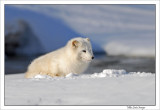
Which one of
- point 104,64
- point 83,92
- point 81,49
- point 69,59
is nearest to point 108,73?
point 81,49

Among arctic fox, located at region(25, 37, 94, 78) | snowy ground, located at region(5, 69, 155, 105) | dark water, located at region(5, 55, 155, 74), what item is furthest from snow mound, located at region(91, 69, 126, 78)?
dark water, located at region(5, 55, 155, 74)

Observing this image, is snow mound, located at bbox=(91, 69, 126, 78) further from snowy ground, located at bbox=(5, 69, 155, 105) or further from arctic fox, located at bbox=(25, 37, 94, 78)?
snowy ground, located at bbox=(5, 69, 155, 105)

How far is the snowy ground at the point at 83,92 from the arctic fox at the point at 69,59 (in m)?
1.81

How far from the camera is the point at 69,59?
27.0 ft

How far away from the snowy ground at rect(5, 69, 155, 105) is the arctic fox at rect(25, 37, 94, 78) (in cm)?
181

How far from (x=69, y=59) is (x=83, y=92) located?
118 inches

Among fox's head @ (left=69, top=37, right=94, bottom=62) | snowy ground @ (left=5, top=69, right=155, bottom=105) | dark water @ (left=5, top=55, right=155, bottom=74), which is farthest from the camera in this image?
dark water @ (left=5, top=55, right=155, bottom=74)

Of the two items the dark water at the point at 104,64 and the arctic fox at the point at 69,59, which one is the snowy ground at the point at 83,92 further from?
the dark water at the point at 104,64

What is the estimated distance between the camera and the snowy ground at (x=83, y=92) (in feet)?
15.9

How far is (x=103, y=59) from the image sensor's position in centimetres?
2000

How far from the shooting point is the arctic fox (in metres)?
8.09

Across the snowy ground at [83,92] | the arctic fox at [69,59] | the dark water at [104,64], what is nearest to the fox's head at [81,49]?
the arctic fox at [69,59]

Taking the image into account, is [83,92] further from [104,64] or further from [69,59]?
[104,64]

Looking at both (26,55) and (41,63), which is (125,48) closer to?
(26,55)
